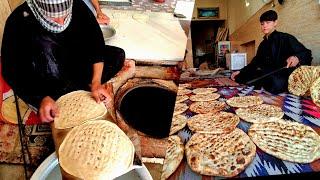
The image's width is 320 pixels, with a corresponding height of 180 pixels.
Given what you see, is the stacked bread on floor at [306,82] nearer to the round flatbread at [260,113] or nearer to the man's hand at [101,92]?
the round flatbread at [260,113]

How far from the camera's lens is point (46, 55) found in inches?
34.3

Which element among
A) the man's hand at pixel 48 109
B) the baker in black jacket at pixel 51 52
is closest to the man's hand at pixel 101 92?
the baker in black jacket at pixel 51 52

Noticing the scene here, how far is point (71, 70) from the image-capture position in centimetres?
91

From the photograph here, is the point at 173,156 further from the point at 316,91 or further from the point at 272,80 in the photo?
the point at 316,91

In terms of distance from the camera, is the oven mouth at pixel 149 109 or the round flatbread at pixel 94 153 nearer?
the round flatbread at pixel 94 153

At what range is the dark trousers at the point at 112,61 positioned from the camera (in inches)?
37.5

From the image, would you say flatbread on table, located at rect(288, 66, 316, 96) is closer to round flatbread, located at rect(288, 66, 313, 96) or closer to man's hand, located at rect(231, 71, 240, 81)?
round flatbread, located at rect(288, 66, 313, 96)

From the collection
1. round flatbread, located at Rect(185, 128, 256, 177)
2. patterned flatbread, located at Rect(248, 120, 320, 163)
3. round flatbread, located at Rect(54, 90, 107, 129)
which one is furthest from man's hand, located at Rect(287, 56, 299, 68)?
round flatbread, located at Rect(54, 90, 107, 129)

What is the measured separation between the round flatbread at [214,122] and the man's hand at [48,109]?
57 centimetres

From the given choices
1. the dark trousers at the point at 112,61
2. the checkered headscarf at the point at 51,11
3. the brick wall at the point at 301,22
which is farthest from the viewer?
the brick wall at the point at 301,22

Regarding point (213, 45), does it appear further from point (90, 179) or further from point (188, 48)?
point (90, 179)

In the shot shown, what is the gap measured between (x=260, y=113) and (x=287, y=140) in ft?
0.50

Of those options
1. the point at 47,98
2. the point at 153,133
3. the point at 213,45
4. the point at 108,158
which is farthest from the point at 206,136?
the point at 47,98

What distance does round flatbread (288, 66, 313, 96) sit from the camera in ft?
4.08
